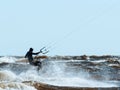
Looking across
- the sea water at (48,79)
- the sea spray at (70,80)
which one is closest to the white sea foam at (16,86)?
the sea water at (48,79)

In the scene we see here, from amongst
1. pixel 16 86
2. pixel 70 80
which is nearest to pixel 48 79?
pixel 70 80

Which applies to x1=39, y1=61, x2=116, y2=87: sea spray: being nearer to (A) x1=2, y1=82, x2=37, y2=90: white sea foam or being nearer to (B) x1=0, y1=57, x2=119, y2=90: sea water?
(B) x1=0, y1=57, x2=119, y2=90: sea water

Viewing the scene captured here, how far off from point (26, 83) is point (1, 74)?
321 inches

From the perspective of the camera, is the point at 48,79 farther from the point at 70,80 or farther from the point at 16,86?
the point at 16,86

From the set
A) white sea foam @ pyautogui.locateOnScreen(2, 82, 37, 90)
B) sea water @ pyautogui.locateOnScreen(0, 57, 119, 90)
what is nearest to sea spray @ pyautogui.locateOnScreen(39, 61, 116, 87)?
sea water @ pyautogui.locateOnScreen(0, 57, 119, 90)

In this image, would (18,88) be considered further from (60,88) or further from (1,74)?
(1,74)

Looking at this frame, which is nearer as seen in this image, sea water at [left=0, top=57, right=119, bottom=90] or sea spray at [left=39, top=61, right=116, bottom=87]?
sea water at [left=0, top=57, right=119, bottom=90]

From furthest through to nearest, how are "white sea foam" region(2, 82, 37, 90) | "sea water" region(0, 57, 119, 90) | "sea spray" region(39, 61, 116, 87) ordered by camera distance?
"sea spray" region(39, 61, 116, 87)
"sea water" region(0, 57, 119, 90)
"white sea foam" region(2, 82, 37, 90)

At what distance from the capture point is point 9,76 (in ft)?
111

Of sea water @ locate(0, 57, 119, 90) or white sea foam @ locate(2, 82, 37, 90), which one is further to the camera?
sea water @ locate(0, 57, 119, 90)

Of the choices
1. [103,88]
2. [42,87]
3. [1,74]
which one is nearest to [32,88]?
[42,87]

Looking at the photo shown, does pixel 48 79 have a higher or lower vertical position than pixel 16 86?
higher

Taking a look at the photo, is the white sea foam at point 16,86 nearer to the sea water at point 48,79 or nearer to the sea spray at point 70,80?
the sea water at point 48,79

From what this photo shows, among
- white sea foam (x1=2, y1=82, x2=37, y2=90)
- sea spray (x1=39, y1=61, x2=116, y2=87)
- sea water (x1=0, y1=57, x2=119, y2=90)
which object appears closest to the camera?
white sea foam (x1=2, y1=82, x2=37, y2=90)
